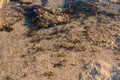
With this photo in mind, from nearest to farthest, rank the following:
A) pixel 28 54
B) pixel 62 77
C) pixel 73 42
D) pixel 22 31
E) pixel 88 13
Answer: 1. pixel 62 77
2. pixel 28 54
3. pixel 73 42
4. pixel 22 31
5. pixel 88 13

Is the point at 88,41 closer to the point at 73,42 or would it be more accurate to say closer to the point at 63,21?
the point at 73,42

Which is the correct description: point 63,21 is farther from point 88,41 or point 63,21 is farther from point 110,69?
point 110,69

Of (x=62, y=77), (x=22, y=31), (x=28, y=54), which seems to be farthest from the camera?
(x=22, y=31)

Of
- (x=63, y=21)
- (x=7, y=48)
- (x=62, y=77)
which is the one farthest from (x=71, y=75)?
(x=63, y=21)

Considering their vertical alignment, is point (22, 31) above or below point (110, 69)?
above

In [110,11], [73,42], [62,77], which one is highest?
[110,11]

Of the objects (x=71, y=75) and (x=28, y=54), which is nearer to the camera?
(x=71, y=75)
